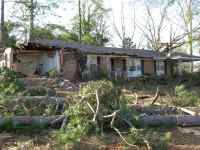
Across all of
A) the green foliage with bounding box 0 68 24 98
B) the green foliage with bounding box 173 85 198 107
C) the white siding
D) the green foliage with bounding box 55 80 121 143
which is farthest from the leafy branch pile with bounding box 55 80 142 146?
the white siding

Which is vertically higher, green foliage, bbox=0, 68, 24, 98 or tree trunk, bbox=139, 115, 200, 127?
green foliage, bbox=0, 68, 24, 98

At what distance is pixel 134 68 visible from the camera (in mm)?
31109

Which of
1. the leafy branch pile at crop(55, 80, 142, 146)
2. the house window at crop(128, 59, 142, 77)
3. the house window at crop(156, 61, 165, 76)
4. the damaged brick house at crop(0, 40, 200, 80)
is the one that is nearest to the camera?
the leafy branch pile at crop(55, 80, 142, 146)

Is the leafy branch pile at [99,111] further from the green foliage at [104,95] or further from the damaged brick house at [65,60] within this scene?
the damaged brick house at [65,60]

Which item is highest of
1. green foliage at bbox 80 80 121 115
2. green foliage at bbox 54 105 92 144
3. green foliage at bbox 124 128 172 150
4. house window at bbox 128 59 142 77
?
house window at bbox 128 59 142 77

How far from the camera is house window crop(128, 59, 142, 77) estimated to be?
1211 inches

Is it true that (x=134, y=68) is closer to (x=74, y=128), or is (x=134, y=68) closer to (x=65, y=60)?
(x=65, y=60)

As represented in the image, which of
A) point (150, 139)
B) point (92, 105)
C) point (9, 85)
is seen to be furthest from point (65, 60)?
point (150, 139)

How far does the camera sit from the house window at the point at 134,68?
30.8 metres

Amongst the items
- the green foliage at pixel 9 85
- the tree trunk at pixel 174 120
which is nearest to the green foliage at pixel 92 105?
the tree trunk at pixel 174 120

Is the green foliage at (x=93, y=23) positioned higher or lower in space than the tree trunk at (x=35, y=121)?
higher

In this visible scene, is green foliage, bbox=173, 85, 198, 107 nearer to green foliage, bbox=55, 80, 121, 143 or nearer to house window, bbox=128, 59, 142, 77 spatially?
green foliage, bbox=55, 80, 121, 143

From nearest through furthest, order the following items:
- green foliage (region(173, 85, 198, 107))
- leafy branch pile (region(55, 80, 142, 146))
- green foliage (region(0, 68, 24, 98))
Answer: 1. leafy branch pile (region(55, 80, 142, 146))
2. green foliage (region(0, 68, 24, 98))
3. green foliage (region(173, 85, 198, 107))

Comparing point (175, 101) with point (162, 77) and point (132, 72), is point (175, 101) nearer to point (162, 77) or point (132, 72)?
point (162, 77)
